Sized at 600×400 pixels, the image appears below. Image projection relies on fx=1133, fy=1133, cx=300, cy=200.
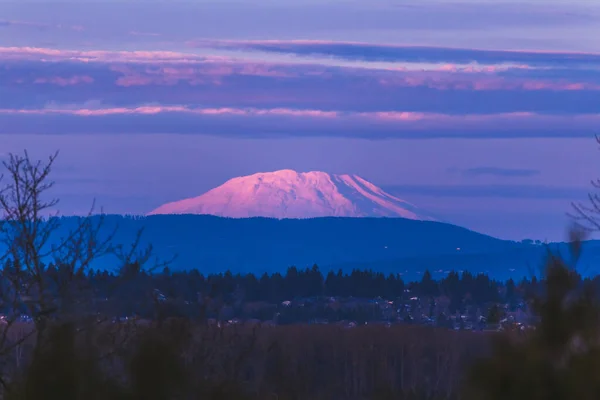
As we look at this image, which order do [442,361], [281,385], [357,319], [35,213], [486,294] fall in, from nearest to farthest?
1. [281,385]
2. [35,213]
3. [442,361]
4. [357,319]
5. [486,294]

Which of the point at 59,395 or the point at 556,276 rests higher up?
the point at 556,276

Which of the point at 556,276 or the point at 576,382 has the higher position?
the point at 556,276

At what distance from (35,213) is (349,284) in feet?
466

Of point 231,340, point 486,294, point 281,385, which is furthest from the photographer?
point 486,294

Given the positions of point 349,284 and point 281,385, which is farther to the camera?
point 349,284

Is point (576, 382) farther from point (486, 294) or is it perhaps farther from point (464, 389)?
point (486, 294)

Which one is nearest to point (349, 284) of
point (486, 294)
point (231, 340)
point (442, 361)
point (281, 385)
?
point (486, 294)

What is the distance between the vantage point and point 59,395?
20.9ft

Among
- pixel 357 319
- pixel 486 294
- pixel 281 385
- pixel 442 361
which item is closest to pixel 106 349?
pixel 281 385

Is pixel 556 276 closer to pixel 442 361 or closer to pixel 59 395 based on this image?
pixel 59 395

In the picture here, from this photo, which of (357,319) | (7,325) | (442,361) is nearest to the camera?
(7,325)

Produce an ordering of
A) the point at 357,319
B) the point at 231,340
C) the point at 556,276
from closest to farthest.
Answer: the point at 556,276 → the point at 231,340 → the point at 357,319

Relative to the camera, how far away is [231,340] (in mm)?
20766

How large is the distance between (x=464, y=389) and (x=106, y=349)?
8.49m
